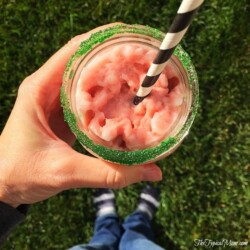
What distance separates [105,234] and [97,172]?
4.15 ft

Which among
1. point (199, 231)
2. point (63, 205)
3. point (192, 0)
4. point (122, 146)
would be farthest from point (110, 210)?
point (192, 0)

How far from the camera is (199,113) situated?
8.72 feet

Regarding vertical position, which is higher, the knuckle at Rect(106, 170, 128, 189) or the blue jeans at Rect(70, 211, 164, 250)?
the knuckle at Rect(106, 170, 128, 189)

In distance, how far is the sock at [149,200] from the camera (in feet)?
8.84

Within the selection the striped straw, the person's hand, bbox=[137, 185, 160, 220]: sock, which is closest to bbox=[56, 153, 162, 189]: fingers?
the person's hand

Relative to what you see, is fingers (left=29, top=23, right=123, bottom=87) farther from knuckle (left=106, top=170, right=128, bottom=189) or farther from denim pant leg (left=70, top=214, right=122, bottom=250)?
denim pant leg (left=70, top=214, right=122, bottom=250)

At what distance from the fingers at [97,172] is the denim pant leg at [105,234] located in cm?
111

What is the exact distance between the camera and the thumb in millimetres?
1535

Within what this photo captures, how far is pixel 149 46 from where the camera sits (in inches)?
58.7

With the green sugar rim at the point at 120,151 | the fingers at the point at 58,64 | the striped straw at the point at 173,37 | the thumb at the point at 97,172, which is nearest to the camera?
the striped straw at the point at 173,37

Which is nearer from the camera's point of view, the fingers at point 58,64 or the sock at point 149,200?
the fingers at point 58,64

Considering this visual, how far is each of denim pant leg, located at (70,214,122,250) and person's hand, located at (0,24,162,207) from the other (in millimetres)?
861

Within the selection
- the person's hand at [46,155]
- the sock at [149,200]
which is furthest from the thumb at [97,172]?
the sock at [149,200]

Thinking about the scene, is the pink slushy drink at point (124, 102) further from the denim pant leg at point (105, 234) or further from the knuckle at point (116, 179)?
the denim pant leg at point (105, 234)
